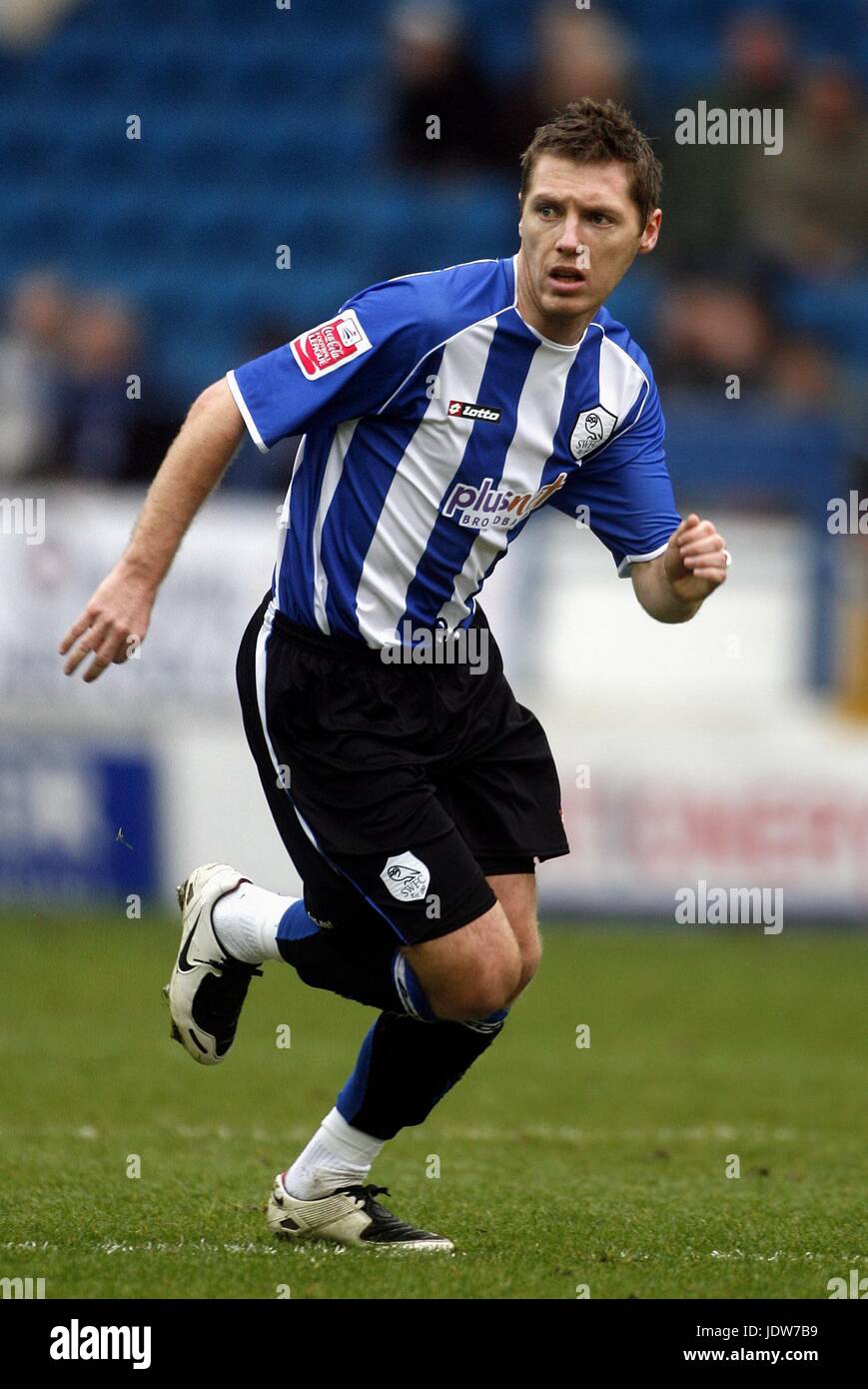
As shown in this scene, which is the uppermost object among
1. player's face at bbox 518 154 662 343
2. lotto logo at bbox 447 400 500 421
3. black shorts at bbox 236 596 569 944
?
player's face at bbox 518 154 662 343

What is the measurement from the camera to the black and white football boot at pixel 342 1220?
4695 mm

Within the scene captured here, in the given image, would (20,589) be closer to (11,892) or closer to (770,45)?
(11,892)

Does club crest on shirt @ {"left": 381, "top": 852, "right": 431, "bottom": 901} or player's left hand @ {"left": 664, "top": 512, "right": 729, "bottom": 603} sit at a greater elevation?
player's left hand @ {"left": 664, "top": 512, "right": 729, "bottom": 603}

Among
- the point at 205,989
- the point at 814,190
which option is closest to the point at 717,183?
the point at 814,190

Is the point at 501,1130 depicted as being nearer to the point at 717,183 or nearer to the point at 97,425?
the point at 97,425

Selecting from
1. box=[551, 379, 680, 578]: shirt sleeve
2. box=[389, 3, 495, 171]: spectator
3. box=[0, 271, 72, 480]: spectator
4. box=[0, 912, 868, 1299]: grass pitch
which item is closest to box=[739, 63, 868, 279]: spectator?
box=[389, 3, 495, 171]: spectator

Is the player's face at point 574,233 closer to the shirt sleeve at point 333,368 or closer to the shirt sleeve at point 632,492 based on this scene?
the shirt sleeve at point 333,368

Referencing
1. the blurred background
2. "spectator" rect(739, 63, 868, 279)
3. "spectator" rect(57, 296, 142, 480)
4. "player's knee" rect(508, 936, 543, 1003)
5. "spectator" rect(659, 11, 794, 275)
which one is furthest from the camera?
"spectator" rect(739, 63, 868, 279)

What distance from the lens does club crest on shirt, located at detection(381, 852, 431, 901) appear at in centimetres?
442

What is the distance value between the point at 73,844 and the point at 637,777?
2978mm

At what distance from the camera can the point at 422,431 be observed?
4.46 m

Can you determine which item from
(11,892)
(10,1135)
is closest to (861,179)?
(11,892)

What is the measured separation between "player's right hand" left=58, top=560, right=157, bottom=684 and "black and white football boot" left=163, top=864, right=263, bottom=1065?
1.05m

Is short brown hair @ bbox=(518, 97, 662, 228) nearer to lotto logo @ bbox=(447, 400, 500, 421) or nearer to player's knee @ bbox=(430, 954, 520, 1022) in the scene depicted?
lotto logo @ bbox=(447, 400, 500, 421)
